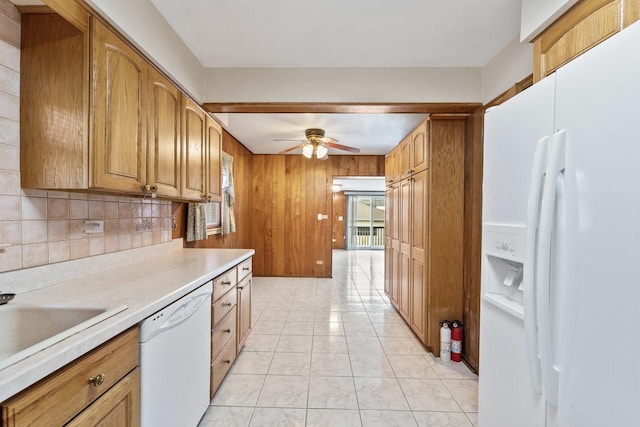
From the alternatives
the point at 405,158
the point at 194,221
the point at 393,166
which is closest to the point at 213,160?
the point at 194,221

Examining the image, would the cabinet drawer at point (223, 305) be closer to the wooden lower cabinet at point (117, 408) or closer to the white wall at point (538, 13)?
the wooden lower cabinet at point (117, 408)

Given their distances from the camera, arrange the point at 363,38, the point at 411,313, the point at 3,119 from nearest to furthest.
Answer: the point at 3,119
the point at 363,38
the point at 411,313

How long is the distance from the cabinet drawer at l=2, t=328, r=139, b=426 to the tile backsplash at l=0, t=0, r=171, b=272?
2.31 ft

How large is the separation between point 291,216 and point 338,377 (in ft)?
11.3

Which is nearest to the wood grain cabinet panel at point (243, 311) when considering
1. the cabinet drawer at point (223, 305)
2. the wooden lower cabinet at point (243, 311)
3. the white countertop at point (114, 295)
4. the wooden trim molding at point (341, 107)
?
the wooden lower cabinet at point (243, 311)

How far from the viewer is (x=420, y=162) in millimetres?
2748

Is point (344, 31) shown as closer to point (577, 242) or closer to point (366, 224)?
point (577, 242)

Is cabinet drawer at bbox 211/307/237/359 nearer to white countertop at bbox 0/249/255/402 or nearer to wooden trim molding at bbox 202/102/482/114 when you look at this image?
white countertop at bbox 0/249/255/402

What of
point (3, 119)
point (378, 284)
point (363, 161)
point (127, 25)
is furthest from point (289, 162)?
point (3, 119)

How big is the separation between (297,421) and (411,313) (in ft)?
5.49

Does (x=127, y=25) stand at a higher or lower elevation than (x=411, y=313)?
higher

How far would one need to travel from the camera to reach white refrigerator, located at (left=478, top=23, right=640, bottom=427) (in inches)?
27.3

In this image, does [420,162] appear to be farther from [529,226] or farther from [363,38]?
[529,226]

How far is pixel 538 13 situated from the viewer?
130 cm
